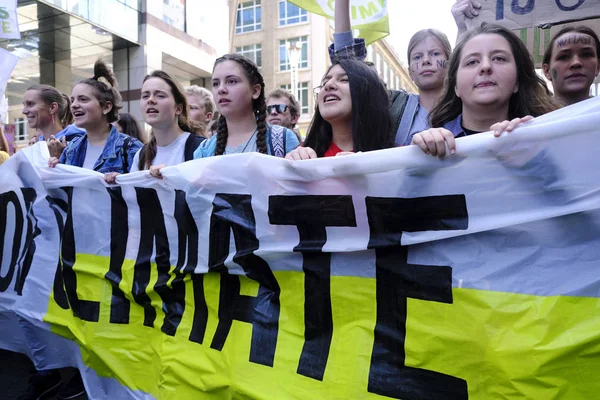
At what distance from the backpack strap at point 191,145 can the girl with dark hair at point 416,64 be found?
0.93m

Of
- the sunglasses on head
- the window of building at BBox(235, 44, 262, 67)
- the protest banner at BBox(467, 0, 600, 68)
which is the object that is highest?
the window of building at BBox(235, 44, 262, 67)

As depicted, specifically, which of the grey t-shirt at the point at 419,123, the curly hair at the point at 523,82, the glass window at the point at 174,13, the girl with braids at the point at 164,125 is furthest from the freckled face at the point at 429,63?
the glass window at the point at 174,13

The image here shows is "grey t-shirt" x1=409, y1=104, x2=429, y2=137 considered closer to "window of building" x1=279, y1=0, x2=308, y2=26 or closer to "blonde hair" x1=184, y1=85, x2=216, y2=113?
"blonde hair" x1=184, y1=85, x2=216, y2=113

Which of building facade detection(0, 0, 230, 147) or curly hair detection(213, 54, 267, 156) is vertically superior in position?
building facade detection(0, 0, 230, 147)

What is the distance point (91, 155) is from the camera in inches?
123

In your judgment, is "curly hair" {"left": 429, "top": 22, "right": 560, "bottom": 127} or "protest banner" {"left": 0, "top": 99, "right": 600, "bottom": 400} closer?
"protest banner" {"left": 0, "top": 99, "right": 600, "bottom": 400}

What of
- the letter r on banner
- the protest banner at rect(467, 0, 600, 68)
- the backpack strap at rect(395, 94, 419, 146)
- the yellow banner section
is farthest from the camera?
the protest banner at rect(467, 0, 600, 68)

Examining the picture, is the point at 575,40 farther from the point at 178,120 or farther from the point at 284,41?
the point at 284,41

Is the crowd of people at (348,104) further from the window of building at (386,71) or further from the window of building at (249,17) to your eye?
the window of building at (386,71)

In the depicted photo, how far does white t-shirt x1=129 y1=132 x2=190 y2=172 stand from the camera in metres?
2.81

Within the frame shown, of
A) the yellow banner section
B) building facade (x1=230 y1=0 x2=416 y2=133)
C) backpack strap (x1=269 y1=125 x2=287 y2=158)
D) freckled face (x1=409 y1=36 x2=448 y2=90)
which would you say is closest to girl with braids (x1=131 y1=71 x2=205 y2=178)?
backpack strap (x1=269 y1=125 x2=287 y2=158)

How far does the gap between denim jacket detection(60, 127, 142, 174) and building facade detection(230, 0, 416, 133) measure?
25.0 meters

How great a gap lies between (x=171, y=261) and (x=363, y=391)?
1.04m

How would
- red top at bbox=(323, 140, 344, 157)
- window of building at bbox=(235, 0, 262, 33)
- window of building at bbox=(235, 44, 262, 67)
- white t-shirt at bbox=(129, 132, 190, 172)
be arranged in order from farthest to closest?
window of building at bbox=(235, 0, 262, 33)
window of building at bbox=(235, 44, 262, 67)
white t-shirt at bbox=(129, 132, 190, 172)
red top at bbox=(323, 140, 344, 157)
